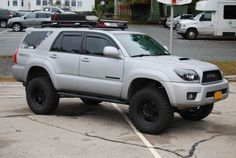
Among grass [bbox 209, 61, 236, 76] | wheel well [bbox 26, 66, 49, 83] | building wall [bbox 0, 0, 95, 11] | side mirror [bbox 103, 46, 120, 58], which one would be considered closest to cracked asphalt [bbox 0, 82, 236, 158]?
wheel well [bbox 26, 66, 49, 83]

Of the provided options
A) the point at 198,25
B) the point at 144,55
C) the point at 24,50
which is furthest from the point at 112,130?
the point at 198,25

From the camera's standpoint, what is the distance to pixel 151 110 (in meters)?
8.55

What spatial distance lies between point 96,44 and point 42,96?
1.71m

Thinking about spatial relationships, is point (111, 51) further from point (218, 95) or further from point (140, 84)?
point (218, 95)

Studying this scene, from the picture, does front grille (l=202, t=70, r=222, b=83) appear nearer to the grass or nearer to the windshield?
the windshield

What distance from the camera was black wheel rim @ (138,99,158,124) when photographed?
27.8 feet

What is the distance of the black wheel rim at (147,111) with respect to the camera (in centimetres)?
848

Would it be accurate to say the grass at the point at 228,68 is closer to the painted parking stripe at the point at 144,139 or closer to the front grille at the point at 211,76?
the painted parking stripe at the point at 144,139

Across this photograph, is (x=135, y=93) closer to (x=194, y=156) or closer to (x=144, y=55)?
(x=144, y=55)

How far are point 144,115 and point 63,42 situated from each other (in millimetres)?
2386

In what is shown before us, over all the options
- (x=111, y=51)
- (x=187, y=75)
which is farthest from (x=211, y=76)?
(x=111, y=51)

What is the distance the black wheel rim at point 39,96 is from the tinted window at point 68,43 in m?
0.91

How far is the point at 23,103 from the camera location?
11.5 meters

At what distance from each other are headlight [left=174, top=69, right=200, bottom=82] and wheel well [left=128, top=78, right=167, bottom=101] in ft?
1.54
